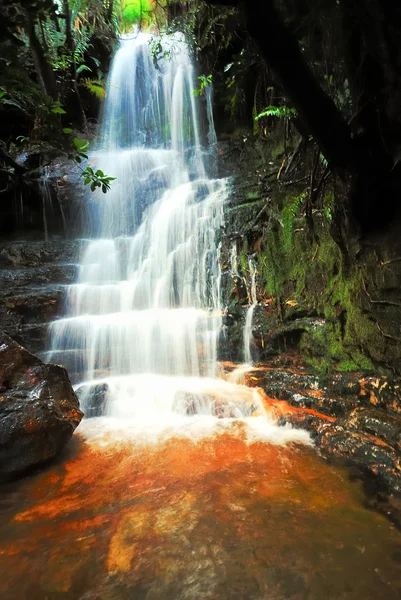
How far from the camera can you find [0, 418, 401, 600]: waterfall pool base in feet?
7.24

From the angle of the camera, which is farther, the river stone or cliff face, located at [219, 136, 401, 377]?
cliff face, located at [219, 136, 401, 377]

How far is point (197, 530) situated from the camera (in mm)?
2719

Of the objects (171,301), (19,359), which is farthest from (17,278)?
(19,359)

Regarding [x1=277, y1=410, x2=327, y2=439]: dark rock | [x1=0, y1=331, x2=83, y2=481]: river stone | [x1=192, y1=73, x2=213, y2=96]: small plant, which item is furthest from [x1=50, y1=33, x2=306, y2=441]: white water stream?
[x1=0, y1=331, x2=83, y2=481]: river stone

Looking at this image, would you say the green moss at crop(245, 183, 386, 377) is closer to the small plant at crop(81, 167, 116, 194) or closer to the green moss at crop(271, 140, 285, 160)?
the small plant at crop(81, 167, 116, 194)

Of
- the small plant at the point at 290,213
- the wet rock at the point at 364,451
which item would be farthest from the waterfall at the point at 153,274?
the small plant at the point at 290,213

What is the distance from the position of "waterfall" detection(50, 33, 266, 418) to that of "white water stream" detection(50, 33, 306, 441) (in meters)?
0.02

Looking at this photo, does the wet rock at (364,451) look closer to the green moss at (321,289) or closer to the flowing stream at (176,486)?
the flowing stream at (176,486)

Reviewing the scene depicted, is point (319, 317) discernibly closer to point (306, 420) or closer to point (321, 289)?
point (321, 289)

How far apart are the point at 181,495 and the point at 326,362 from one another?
110 inches

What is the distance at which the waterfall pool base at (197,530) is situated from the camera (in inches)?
86.9

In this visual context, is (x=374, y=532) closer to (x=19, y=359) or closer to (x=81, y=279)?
(x=19, y=359)

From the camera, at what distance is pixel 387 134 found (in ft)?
10.4

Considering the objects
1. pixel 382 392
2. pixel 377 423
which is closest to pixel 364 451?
pixel 377 423
